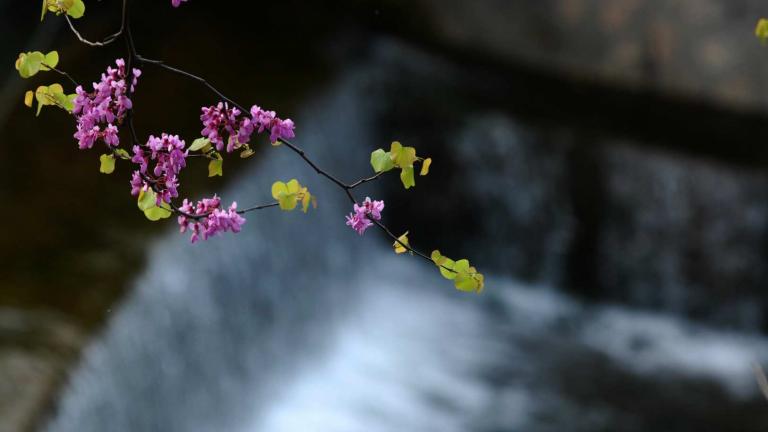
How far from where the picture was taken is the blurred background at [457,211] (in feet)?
13.8

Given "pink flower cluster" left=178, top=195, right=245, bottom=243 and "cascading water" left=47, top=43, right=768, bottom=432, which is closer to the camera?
"pink flower cluster" left=178, top=195, right=245, bottom=243

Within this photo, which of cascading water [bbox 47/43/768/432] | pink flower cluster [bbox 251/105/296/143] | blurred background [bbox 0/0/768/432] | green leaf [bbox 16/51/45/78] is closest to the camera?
green leaf [bbox 16/51/45/78]

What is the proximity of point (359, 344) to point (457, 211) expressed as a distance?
42.7 inches

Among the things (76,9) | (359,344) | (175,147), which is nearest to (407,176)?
(175,147)

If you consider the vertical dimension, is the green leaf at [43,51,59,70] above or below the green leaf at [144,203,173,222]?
above

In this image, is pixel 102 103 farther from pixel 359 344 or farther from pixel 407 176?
pixel 359 344

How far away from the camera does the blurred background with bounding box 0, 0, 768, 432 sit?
4.21m

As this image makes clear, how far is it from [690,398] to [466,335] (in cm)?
102

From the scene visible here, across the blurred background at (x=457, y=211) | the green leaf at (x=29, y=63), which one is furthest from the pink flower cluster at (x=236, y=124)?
the blurred background at (x=457, y=211)

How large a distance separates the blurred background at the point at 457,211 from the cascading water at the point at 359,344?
0.04 ft

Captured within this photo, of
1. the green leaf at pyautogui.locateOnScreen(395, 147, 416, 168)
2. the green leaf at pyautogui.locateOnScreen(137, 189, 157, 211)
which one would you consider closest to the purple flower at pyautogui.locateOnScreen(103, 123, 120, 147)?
the green leaf at pyautogui.locateOnScreen(137, 189, 157, 211)

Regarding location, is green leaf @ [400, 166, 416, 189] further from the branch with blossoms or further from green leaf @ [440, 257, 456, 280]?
green leaf @ [440, 257, 456, 280]

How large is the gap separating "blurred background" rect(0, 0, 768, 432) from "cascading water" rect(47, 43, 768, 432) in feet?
0.04

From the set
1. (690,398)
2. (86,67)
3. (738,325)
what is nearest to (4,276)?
(86,67)
